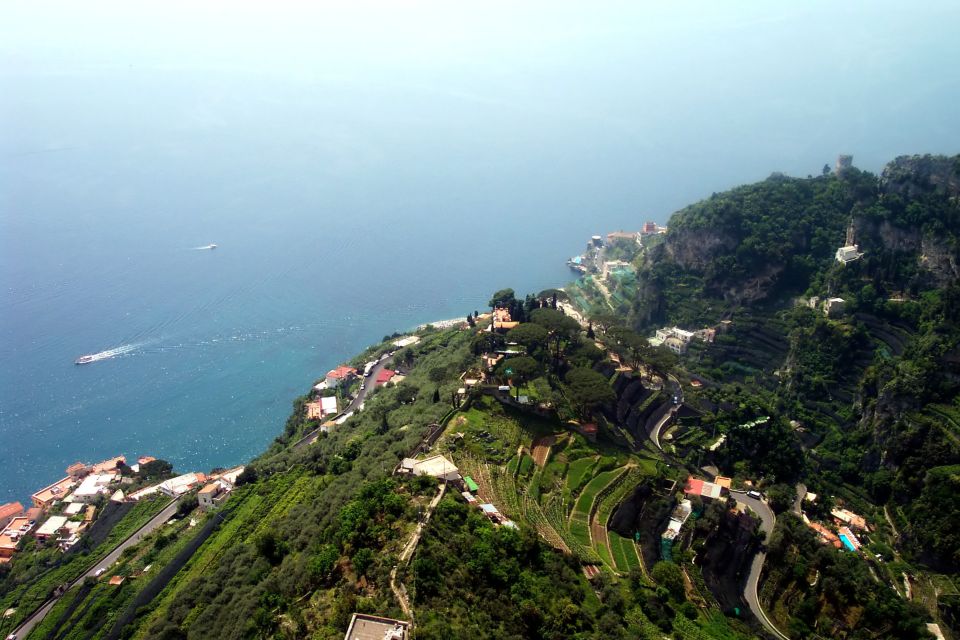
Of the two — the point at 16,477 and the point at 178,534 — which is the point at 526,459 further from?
the point at 16,477

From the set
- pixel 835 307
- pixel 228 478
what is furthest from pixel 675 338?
pixel 228 478

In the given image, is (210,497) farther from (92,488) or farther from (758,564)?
(758,564)

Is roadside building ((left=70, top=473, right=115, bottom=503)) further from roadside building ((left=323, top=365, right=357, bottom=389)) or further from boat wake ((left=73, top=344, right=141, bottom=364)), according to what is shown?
boat wake ((left=73, top=344, right=141, bottom=364))

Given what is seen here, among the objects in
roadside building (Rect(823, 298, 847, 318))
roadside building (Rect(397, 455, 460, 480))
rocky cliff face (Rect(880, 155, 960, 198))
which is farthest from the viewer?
rocky cliff face (Rect(880, 155, 960, 198))

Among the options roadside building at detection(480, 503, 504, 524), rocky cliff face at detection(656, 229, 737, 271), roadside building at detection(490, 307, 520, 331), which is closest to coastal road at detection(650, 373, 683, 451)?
roadside building at detection(490, 307, 520, 331)

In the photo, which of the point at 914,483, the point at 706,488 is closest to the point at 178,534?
the point at 706,488
